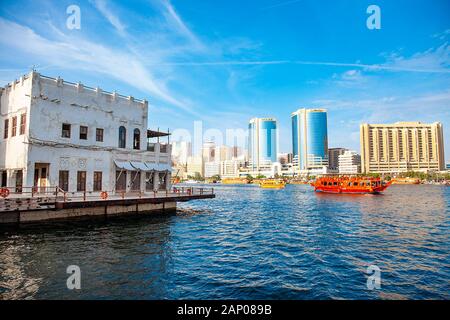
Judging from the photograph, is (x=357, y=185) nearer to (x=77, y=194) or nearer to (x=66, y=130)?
(x=77, y=194)

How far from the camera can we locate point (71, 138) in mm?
30281

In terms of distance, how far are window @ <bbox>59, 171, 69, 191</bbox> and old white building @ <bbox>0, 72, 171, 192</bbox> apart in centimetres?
9

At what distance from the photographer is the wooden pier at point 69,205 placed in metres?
22.8

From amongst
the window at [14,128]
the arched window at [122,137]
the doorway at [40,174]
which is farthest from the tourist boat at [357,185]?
the window at [14,128]

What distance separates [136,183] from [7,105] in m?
15.8

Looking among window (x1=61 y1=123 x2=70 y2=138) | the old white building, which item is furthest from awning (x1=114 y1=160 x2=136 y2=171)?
window (x1=61 y1=123 x2=70 y2=138)

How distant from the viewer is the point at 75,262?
14906 mm

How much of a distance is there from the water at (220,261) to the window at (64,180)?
18.2 feet

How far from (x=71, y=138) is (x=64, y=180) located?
441 cm

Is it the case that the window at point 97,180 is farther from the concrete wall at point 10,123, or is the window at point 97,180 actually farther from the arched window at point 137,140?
the concrete wall at point 10,123

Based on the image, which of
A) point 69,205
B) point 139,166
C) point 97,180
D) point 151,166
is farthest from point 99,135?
point 69,205

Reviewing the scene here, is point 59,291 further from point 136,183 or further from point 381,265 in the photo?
point 136,183

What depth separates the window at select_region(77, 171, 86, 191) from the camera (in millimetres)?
30508

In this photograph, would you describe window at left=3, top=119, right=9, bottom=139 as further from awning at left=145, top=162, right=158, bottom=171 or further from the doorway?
awning at left=145, top=162, right=158, bottom=171
